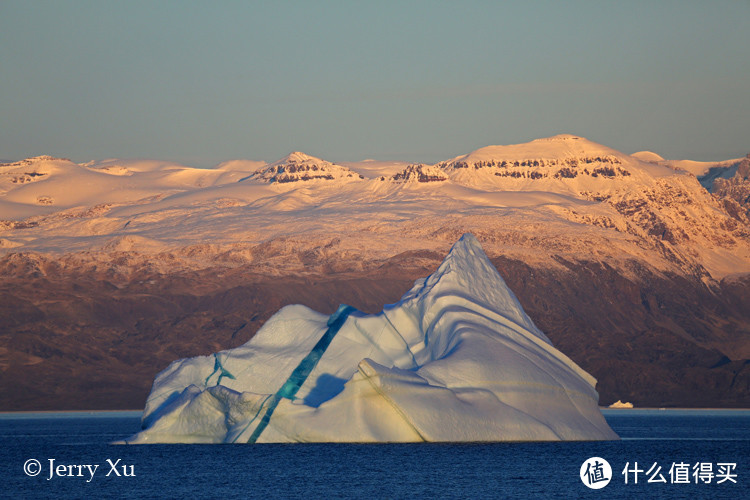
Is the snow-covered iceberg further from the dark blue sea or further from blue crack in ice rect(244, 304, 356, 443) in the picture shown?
the dark blue sea

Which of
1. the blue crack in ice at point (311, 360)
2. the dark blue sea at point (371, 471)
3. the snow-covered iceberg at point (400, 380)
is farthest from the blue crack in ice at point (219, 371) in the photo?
the dark blue sea at point (371, 471)

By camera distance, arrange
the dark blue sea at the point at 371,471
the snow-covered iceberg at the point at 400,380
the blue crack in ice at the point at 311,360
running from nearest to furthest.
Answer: the dark blue sea at the point at 371,471 < the snow-covered iceberg at the point at 400,380 < the blue crack in ice at the point at 311,360

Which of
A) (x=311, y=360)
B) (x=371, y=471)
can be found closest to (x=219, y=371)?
(x=311, y=360)

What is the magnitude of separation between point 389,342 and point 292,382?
8432 millimetres

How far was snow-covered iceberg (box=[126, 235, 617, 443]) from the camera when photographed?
3103 inches

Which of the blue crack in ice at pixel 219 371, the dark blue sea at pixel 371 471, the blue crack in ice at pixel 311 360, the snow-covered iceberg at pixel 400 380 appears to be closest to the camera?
the dark blue sea at pixel 371 471

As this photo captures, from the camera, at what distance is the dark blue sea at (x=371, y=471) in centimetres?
7288

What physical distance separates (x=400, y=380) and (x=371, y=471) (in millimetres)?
9247

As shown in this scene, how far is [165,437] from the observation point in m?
84.8

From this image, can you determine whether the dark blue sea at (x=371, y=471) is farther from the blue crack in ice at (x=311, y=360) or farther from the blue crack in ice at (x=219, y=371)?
the blue crack in ice at (x=219, y=371)

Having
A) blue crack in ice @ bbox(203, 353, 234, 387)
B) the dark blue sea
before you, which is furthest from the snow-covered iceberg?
the dark blue sea

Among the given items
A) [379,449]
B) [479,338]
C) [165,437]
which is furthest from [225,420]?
[379,449]

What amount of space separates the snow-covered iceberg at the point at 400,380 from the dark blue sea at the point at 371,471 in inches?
119

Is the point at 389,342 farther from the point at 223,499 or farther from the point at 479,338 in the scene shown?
the point at 223,499
